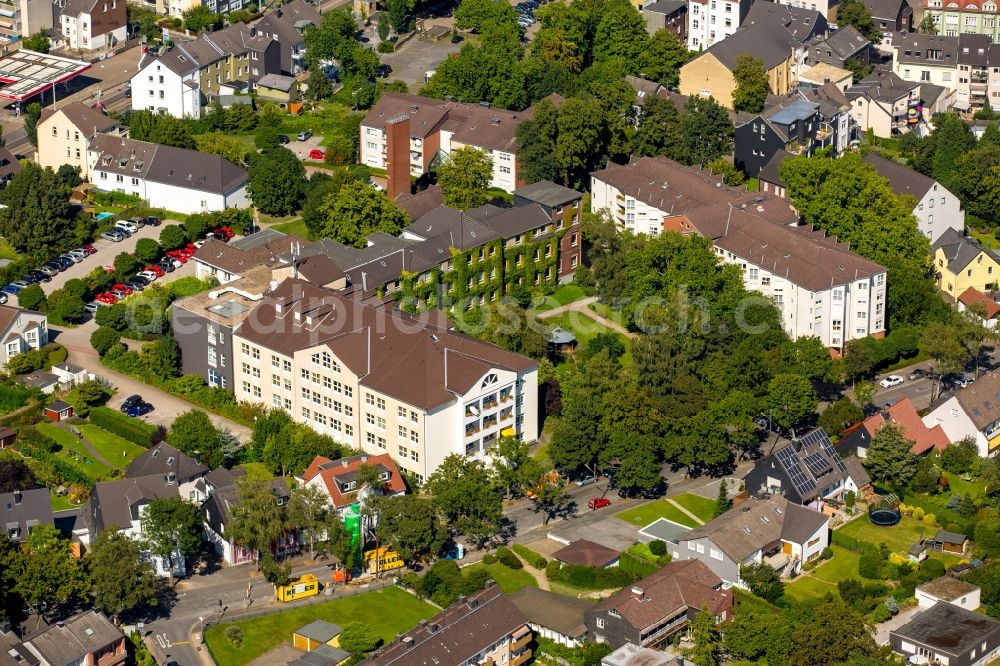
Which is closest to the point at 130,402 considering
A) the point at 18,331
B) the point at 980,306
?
the point at 18,331

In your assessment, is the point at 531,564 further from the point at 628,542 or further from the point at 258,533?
the point at 258,533

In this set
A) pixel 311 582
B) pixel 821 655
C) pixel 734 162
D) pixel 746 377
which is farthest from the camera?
pixel 734 162

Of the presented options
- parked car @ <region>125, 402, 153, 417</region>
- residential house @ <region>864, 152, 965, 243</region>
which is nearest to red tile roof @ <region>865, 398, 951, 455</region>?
residential house @ <region>864, 152, 965, 243</region>

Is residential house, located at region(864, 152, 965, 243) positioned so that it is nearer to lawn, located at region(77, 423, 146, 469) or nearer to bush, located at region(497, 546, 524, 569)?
bush, located at region(497, 546, 524, 569)

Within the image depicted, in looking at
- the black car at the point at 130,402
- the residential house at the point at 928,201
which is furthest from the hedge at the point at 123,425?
the residential house at the point at 928,201

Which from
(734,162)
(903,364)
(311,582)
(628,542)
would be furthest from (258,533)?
(734,162)

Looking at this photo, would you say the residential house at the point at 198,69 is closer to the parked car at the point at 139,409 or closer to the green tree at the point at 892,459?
the parked car at the point at 139,409
